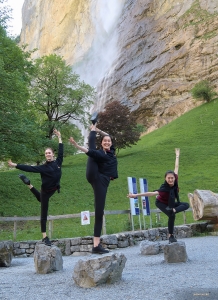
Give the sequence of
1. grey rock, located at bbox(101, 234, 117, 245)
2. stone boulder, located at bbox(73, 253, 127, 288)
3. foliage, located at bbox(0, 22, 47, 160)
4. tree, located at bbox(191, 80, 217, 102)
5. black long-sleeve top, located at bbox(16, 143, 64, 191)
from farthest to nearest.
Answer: tree, located at bbox(191, 80, 217, 102) < foliage, located at bbox(0, 22, 47, 160) < grey rock, located at bbox(101, 234, 117, 245) < black long-sleeve top, located at bbox(16, 143, 64, 191) < stone boulder, located at bbox(73, 253, 127, 288)

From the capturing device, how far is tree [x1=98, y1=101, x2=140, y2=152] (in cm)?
3459

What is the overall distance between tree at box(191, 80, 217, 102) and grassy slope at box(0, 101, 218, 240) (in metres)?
2.28

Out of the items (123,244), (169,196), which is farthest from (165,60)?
(169,196)

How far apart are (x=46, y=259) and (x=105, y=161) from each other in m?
2.03

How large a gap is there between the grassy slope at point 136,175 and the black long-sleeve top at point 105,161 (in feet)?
22.0

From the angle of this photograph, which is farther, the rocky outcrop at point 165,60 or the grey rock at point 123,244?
the rocky outcrop at point 165,60

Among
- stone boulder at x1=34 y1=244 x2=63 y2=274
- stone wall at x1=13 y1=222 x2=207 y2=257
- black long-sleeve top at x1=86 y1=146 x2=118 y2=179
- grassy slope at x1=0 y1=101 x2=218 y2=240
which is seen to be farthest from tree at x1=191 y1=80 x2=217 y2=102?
black long-sleeve top at x1=86 y1=146 x2=118 y2=179

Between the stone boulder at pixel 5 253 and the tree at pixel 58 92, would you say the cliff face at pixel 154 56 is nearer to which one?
the tree at pixel 58 92

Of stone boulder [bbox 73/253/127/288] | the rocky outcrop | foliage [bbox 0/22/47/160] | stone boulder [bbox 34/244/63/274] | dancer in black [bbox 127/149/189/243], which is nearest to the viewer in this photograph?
stone boulder [bbox 73/253/127/288]

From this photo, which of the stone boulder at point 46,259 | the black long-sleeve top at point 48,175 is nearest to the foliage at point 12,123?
the black long-sleeve top at point 48,175

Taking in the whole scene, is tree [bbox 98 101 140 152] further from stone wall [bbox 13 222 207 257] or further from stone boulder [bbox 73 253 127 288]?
stone boulder [bbox 73 253 127 288]

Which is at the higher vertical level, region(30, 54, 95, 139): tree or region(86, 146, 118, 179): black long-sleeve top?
region(30, 54, 95, 139): tree

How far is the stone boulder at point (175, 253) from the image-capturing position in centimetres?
673

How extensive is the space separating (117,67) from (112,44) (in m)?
8.00
